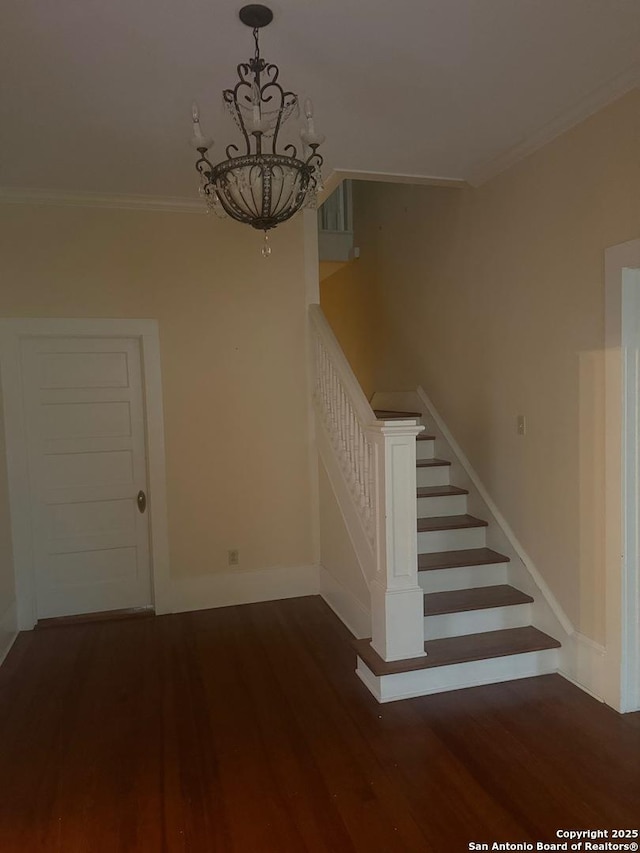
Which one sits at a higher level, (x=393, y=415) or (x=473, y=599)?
(x=393, y=415)

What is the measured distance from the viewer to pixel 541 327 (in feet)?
10.5

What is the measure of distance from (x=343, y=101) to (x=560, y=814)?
309 centimetres

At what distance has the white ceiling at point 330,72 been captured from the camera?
2.03 meters

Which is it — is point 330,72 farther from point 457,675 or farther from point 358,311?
point 358,311

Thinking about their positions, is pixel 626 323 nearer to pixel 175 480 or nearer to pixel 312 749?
pixel 312 749

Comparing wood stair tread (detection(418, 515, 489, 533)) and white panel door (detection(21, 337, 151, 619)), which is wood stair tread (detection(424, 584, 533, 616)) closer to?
wood stair tread (detection(418, 515, 489, 533))

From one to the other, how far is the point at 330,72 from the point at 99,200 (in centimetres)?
213

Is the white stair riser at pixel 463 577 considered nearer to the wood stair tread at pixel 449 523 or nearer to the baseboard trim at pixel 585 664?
the wood stair tread at pixel 449 523

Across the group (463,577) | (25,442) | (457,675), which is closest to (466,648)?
(457,675)

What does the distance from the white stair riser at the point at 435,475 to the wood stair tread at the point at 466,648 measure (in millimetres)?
1267

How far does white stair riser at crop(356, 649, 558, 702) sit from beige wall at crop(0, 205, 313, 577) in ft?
5.20

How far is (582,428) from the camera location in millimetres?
2922

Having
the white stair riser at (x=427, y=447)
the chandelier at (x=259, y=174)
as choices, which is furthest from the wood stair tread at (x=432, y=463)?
the chandelier at (x=259, y=174)

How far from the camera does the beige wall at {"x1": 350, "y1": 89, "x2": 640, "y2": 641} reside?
2.79 metres
